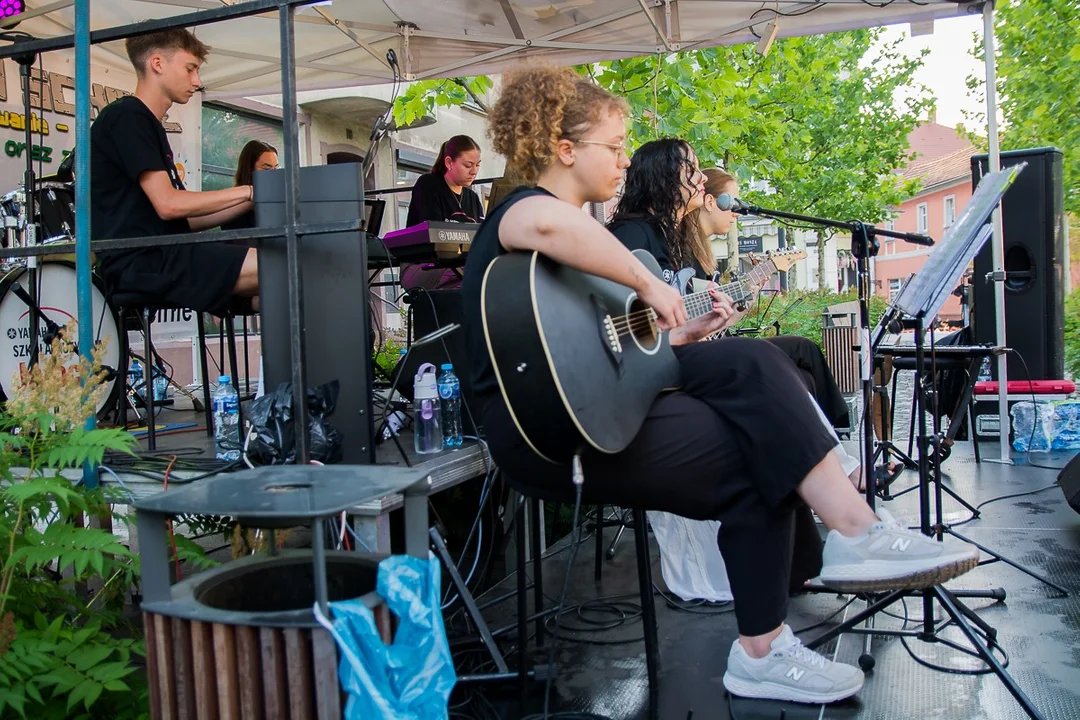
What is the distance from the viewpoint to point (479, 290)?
215 cm

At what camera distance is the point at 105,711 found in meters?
2.09

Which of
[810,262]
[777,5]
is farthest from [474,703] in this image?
[810,262]

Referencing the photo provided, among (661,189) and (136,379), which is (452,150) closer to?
(136,379)

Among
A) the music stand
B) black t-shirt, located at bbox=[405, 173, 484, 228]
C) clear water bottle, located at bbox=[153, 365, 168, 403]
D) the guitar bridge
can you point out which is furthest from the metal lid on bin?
black t-shirt, located at bbox=[405, 173, 484, 228]

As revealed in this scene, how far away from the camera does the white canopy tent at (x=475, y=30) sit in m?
5.09

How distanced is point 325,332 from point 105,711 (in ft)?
3.95

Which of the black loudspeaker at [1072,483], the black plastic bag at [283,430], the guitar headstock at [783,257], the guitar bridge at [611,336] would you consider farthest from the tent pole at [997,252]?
the black plastic bag at [283,430]

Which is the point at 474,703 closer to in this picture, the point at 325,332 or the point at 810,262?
the point at 325,332

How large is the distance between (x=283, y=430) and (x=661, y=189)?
1.80 meters

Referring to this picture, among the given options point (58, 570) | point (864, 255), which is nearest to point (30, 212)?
point (58, 570)

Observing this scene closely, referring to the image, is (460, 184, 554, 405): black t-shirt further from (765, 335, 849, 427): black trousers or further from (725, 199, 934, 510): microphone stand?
(765, 335, 849, 427): black trousers

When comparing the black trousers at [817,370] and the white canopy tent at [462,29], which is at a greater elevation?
the white canopy tent at [462,29]

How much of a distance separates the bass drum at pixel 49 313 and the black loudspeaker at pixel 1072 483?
4168mm

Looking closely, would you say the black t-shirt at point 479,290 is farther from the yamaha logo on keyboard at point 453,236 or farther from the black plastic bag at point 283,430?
the yamaha logo on keyboard at point 453,236
